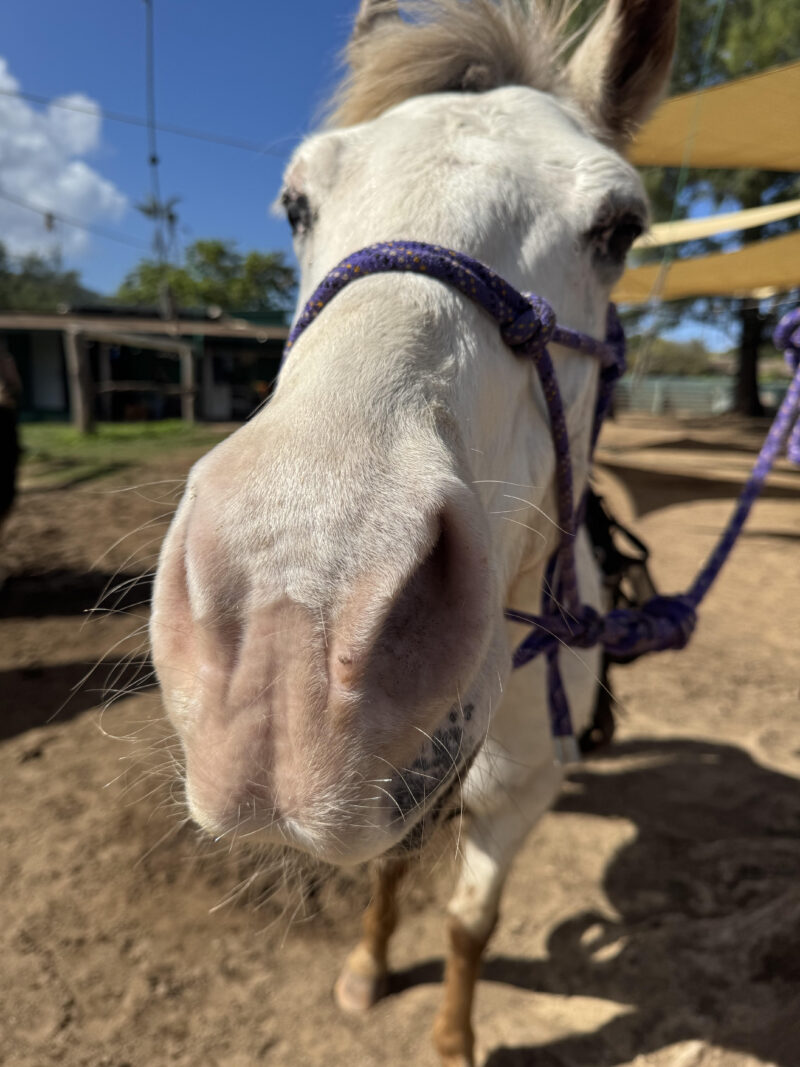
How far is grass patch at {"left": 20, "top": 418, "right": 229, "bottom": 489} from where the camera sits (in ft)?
29.7

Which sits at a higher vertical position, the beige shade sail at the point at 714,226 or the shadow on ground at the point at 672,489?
the beige shade sail at the point at 714,226

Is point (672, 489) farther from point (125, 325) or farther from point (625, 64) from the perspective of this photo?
point (125, 325)

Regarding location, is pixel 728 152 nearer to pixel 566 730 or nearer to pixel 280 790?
pixel 566 730

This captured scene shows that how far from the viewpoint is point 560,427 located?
1192 mm

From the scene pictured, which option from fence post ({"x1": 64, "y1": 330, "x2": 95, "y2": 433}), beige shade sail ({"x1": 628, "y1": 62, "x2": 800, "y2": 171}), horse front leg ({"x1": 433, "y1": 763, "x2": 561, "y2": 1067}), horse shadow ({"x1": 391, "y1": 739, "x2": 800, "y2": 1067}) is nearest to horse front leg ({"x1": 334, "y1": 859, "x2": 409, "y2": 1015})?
horse shadow ({"x1": 391, "y1": 739, "x2": 800, "y2": 1067})

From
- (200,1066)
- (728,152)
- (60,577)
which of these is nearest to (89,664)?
(60,577)

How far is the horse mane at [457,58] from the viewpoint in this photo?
1603 millimetres

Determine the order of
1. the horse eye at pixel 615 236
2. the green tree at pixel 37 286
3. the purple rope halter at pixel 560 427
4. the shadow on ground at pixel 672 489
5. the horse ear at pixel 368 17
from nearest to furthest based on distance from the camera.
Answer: the purple rope halter at pixel 560 427
the horse eye at pixel 615 236
the horse ear at pixel 368 17
the shadow on ground at pixel 672 489
the green tree at pixel 37 286

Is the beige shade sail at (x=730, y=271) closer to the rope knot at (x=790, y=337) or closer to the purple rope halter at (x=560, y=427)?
the rope knot at (x=790, y=337)

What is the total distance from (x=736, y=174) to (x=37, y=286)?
193 feet

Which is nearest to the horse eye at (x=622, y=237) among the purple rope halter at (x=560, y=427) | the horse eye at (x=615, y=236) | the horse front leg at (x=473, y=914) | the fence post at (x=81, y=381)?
the horse eye at (x=615, y=236)

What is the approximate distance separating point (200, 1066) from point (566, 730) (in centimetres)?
144

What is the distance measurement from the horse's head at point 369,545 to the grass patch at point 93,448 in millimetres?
7070

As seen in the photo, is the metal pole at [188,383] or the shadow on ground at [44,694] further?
the metal pole at [188,383]
